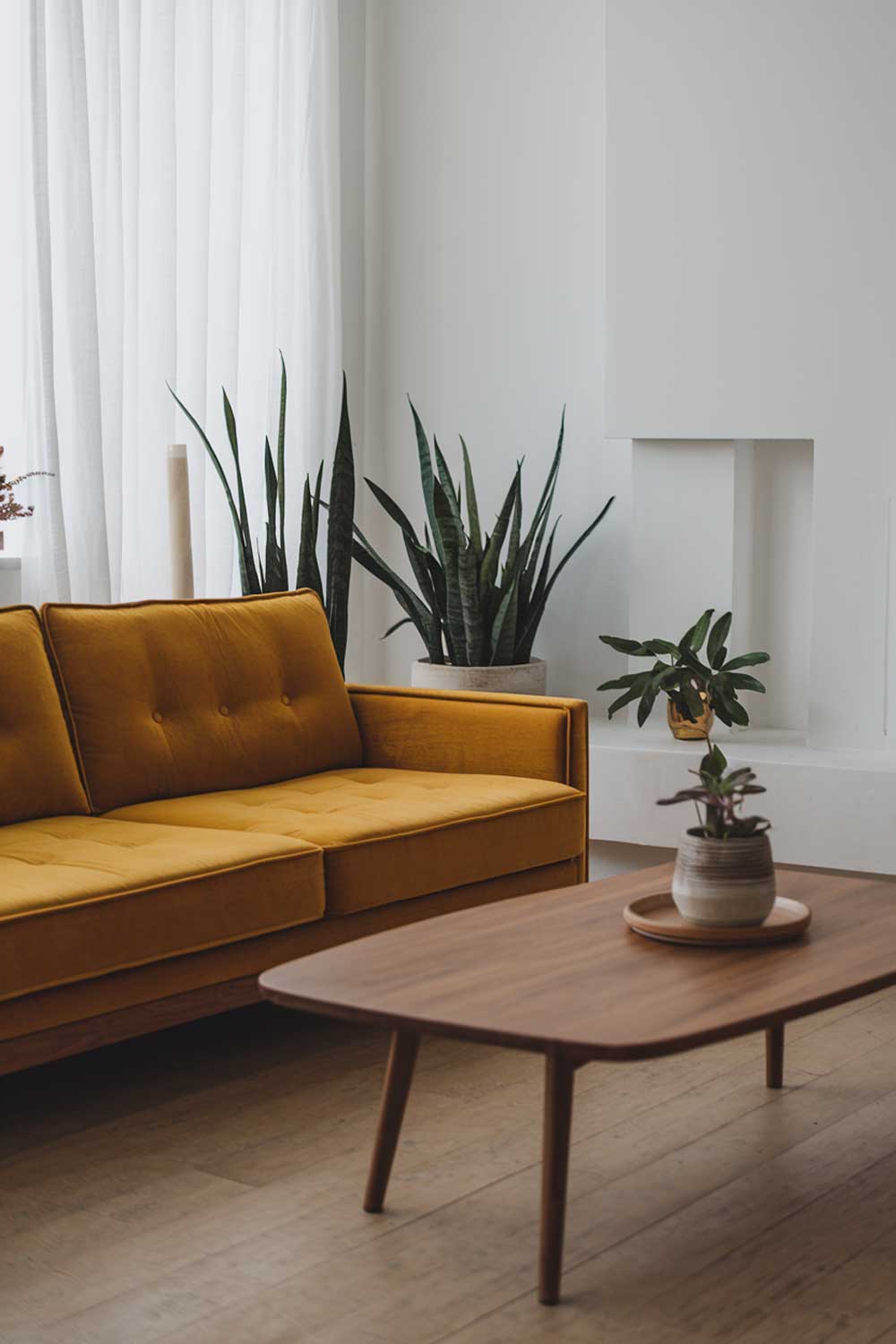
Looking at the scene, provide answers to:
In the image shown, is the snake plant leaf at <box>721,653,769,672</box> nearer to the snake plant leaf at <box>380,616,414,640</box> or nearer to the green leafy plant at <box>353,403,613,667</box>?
the green leafy plant at <box>353,403,613,667</box>

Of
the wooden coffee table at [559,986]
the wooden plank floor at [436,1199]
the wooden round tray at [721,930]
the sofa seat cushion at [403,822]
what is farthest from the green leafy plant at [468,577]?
the wooden round tray at [721,930]

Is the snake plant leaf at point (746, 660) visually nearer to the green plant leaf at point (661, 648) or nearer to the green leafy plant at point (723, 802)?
the green plant leaf at point (661, 648)

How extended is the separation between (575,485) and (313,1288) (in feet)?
10.3

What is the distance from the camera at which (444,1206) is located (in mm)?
2299

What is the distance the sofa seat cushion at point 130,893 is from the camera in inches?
95.9

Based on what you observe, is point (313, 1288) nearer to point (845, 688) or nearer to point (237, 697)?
point (237, 697)

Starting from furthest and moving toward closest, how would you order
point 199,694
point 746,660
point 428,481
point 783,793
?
point 428,481 < point 746,660 < point 783,793 < point 199,694

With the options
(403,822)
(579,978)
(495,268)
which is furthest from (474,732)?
(495,268)

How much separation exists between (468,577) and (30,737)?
1523 millimetres

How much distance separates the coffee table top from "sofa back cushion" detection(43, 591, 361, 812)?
3.48 feet

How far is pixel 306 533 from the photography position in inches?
170

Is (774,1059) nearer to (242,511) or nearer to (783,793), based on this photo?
(783,793)

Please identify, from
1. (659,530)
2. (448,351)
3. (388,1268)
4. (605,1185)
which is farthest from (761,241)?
(388,1268)

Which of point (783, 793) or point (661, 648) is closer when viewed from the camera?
point (783, 793)
